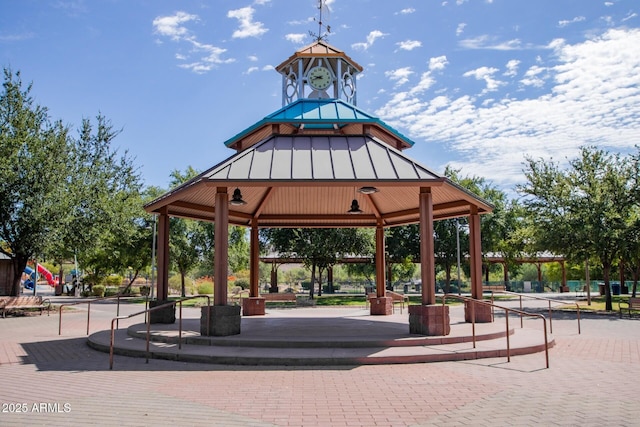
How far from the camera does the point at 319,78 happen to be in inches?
570

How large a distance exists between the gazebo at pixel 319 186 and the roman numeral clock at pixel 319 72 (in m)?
0.03

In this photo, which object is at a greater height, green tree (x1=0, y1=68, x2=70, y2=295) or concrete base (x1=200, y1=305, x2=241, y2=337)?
green tree (x1=0, y1=68, x2=70, y2=295)

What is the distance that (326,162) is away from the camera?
428 inches

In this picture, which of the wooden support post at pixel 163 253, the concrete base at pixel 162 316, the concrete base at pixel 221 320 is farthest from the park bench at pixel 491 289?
the wooden support post at pixel 163 253

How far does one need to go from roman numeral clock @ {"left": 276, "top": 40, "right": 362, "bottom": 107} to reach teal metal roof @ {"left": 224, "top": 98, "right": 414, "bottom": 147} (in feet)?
2.24

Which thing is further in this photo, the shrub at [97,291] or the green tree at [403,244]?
the shrub at [97,291]

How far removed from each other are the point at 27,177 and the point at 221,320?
15771 mm

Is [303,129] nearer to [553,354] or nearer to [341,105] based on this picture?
[341,105]

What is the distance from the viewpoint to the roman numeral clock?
14.3 metres

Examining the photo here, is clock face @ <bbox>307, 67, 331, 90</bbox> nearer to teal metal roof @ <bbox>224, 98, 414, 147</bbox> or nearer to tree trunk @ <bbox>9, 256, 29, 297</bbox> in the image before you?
teal metal roof @ <bbox>224, 98, 414, 147</bbox>

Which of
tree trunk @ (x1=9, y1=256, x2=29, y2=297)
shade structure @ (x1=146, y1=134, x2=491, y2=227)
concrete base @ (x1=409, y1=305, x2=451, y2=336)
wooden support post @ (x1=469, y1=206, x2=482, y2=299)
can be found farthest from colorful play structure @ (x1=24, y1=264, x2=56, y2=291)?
concrete base @ (x1=409, y1=305, x2=451, y2=336)

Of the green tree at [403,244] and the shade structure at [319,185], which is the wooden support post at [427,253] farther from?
the green tree at [403,244]

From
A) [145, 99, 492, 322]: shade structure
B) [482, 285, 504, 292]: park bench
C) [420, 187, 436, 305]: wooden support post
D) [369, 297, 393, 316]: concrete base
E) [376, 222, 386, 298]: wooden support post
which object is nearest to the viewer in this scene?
[145, 99, 492, 322]: shade structure

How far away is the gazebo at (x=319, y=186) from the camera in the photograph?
34.1 feet
